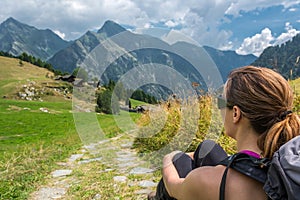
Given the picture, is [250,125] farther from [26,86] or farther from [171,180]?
[26,86]

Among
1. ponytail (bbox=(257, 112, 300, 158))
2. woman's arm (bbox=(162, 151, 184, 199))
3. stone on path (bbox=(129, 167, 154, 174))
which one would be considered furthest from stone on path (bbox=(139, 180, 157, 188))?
ponytail (bbox=(257, 112, 300, 158))

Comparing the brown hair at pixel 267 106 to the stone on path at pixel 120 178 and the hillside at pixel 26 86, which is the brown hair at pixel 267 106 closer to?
the stone on path at pixel 120 178

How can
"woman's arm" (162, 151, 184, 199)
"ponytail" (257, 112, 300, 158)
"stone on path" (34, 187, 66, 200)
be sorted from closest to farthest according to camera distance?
"ponytail" (257, 112, 300, 158) → "woman's arm" (162, 151, 184, 199) → "stone on path" (34, 187, 66, 200)

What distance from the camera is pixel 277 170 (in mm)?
1233

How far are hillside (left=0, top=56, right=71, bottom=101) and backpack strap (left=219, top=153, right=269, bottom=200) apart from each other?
49.3 metres

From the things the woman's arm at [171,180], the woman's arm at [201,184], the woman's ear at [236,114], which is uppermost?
the woman's ear at [236,114]

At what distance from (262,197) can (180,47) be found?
3.34 meters

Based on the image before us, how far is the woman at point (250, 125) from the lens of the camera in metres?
1.39

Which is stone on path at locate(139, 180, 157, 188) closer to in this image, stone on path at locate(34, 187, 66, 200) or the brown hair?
stone on path at locate(34, 187, 66, 200)

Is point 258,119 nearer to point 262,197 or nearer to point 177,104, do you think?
point 262,197


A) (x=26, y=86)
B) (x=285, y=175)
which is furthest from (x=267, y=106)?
(x=26, y=86)

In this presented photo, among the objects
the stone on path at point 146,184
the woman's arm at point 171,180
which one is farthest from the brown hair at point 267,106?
the stone on path at point 146,184

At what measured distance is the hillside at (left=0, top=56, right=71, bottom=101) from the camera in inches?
1928

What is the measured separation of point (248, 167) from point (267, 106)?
1.17 ft
